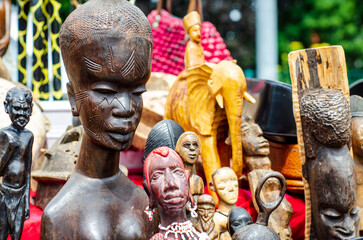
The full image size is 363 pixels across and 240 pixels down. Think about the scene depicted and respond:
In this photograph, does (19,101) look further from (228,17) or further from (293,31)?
(293,31)

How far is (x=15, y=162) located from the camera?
161 cm

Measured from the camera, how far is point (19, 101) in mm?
1562

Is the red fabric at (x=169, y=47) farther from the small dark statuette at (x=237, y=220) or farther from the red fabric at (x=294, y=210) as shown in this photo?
the small dark statuette at (x=237, y=220)

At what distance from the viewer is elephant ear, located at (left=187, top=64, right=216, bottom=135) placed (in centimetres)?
207

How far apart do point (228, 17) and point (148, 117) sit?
3909 mm

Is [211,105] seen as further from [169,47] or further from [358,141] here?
[169,47]

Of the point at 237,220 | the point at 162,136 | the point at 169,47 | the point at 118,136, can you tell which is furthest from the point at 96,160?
the point at 169,47

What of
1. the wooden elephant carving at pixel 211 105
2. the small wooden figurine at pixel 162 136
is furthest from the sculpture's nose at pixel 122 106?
the wooden elephant carving at pixel 211 105

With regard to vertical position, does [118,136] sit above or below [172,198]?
above

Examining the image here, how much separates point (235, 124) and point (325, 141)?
0.41 meters

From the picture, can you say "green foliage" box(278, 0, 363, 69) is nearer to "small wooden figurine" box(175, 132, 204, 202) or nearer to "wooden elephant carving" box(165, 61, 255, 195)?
"wooden elephant carving" box(165, 61, 255, 195)

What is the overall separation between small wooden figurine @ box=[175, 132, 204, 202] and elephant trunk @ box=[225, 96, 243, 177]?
33cm

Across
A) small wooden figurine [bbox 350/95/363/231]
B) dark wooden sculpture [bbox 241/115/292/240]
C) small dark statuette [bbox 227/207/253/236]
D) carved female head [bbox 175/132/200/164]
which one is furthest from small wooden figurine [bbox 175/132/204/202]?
small wooden figurine [bbox 350/95/363/231]

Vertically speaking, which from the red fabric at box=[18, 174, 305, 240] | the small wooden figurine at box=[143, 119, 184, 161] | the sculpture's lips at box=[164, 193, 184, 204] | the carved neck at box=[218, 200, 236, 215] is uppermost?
the small wooden figurine at box=[143, 119, 184, 161]
